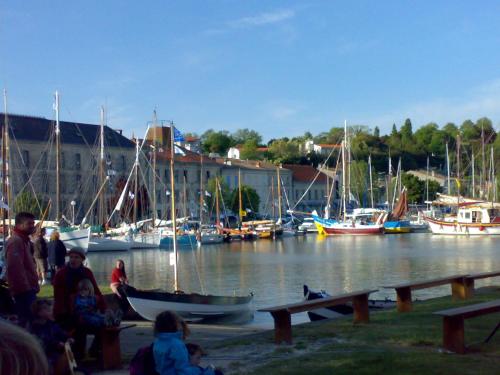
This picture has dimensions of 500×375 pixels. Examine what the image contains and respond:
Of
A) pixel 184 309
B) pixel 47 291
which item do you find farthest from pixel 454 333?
pixel 47 291

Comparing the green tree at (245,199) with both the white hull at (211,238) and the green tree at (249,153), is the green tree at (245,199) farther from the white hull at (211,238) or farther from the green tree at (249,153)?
the green tree at (249,153)

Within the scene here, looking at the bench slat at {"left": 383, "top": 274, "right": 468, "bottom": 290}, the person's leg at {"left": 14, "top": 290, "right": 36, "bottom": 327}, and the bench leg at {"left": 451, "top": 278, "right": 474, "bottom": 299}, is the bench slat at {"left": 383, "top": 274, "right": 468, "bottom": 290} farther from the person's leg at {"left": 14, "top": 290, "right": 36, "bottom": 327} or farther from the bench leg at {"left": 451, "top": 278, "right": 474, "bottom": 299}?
the person's leg at {"left": 14, "top": 290, "right": 36, "bottom": 327}

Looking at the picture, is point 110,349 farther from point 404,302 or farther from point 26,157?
point 26,157

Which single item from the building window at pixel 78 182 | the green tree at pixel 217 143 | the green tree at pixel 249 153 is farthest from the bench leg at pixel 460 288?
the green tree at pixel 217 143

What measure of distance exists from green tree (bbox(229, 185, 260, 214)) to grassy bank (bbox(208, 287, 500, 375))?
9126cm

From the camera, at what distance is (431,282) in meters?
17.2

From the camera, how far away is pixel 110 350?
1079 centimetres

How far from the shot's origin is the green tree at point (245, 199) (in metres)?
107

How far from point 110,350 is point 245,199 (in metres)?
Result: 97.2

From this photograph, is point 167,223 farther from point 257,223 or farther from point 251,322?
point 251,322

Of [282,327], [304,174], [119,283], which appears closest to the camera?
[282,327]

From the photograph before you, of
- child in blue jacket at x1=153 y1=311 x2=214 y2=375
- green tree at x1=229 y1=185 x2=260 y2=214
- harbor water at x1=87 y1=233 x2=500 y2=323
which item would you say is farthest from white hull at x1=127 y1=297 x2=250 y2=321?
green tree at x1=229 y1=185 x2=260 y2=214

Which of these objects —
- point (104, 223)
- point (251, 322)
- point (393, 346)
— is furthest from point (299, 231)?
point (393, 346)

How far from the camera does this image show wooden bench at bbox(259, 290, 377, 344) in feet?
41.5
